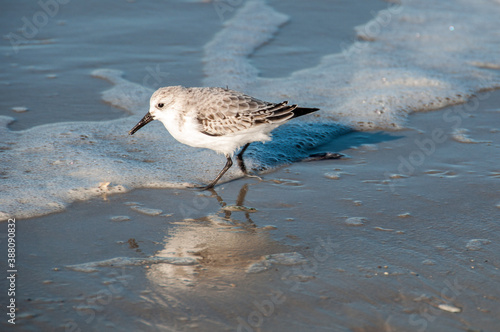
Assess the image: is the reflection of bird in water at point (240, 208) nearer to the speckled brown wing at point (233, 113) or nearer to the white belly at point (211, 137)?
the white belly at point (211, 137)

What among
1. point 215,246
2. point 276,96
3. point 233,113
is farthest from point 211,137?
point 276,96

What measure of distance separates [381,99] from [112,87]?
11.3 ft

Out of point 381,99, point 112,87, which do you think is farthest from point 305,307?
point 112,87

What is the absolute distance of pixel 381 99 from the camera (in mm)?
7039

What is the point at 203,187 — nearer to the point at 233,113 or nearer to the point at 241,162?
the point at 241,162

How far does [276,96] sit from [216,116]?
2.27 metres

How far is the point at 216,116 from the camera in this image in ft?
→ 16.5

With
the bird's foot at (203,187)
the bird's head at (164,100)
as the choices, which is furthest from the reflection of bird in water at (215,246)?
the bird's head at (164,100)

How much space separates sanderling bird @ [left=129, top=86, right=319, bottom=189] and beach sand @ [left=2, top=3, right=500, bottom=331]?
43cm

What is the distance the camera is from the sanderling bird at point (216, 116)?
5.04m

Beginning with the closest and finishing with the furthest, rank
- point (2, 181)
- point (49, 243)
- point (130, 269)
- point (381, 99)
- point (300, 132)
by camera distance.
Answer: point (130, 269)
point (49, 243)
point (2, 181)
point (300, 132)
point (381, 99)

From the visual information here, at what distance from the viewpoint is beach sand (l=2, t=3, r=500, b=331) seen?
3.19 m

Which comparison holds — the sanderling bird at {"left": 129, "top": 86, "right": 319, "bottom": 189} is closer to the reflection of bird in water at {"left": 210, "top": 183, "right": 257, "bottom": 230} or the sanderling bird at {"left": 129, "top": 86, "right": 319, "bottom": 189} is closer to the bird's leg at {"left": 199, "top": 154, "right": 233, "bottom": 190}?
the bird's leg at {"left": 199, "top": 154, "right": 233, "bottom": 190}

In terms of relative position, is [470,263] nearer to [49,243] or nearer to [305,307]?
[305,307]
